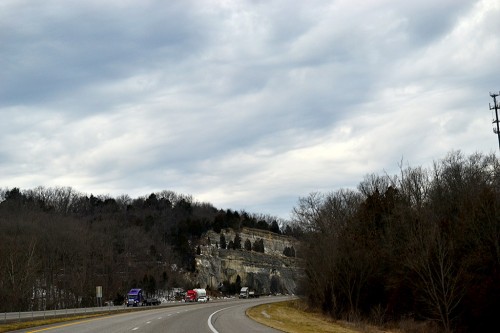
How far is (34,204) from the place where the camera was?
490 feet

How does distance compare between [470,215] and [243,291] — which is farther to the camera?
[243,291]

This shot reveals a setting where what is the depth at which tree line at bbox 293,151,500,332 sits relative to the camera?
129ft

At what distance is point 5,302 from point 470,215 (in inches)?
2314

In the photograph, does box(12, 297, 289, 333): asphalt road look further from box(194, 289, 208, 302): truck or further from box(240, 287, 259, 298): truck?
box(240, 287, 259, 298): truck

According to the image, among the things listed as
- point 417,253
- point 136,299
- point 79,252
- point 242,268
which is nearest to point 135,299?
point 136,299

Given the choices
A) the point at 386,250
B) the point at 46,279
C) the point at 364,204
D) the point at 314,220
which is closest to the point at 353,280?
the point at 386,250

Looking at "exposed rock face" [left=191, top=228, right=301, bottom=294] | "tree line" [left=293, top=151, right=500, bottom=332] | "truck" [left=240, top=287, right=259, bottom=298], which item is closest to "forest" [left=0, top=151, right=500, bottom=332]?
"tree line" [left=293, top=151, right=500, bottom=332]

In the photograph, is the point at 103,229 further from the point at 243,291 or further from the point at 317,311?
the point at 317,311

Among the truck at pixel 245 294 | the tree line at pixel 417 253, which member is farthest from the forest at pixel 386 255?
the truck at pixel 245 294

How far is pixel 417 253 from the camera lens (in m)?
43.2

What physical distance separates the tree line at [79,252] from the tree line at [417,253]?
1585 inches

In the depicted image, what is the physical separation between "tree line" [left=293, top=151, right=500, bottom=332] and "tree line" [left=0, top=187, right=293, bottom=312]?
40.3 metres

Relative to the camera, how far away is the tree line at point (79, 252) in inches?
3460

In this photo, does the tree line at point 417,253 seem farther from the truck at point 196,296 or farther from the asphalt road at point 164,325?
the truck at point 196,296
